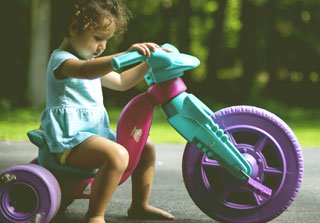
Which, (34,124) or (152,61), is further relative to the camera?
(34,124)

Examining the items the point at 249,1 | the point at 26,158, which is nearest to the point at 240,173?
the point at 26,158

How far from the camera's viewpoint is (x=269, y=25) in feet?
59.2

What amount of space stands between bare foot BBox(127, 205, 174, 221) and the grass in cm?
401

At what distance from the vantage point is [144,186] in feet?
11.0

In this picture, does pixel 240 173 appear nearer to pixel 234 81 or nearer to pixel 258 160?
pixel 258 160

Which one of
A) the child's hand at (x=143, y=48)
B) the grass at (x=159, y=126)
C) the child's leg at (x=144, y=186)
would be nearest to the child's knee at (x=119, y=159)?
the child's leg at (x=144, y=186)

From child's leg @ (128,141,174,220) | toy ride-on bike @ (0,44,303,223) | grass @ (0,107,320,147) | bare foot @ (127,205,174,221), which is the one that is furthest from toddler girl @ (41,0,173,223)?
grass @ (0,107,320,147)

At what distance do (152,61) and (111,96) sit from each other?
42.4 ft

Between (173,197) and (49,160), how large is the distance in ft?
4.05

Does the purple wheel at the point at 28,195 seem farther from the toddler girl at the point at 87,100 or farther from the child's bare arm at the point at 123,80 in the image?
the child's bare arm at the point at 123,80

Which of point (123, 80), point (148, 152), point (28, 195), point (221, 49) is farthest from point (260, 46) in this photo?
point (28, 195)

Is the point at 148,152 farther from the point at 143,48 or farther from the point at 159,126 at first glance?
the point at 159,126

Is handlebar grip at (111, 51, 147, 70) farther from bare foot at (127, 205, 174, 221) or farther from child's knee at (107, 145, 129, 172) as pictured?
bare foot at (127, 205, 174, 221)

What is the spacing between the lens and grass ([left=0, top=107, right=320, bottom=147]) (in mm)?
7691
